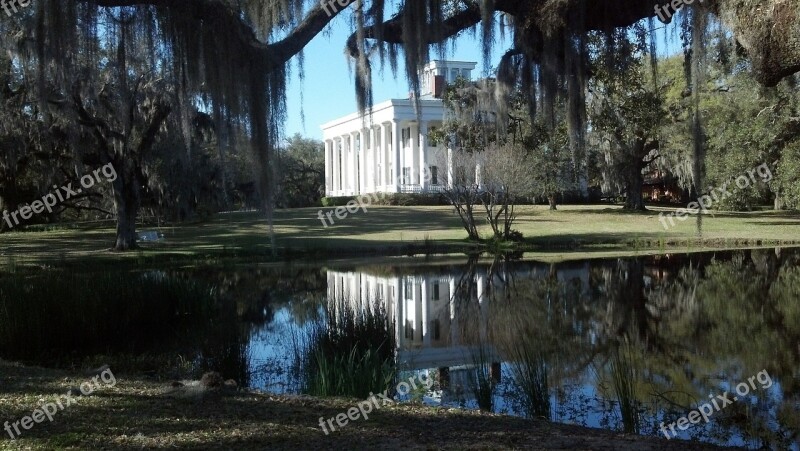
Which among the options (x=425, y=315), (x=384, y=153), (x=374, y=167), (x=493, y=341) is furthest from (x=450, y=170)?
(x=374, y=167)

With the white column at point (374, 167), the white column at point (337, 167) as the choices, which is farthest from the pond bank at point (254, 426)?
the white column at point (337, 167)

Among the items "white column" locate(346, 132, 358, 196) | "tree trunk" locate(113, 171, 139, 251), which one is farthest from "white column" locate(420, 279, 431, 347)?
"white column" locate(346, 132, 358, 196)

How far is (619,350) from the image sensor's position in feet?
29.7

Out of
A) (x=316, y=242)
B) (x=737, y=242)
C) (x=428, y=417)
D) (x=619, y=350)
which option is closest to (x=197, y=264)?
(x=316, y=242)

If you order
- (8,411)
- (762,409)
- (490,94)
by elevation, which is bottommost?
(762,409)

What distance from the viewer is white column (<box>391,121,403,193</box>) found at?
50.9 m

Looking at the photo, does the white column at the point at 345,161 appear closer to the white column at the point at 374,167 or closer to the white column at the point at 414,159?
the white column at the point at 374,167

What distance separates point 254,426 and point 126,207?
73.4ft

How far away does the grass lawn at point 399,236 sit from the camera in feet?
86.4

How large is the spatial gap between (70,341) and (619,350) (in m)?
7.02

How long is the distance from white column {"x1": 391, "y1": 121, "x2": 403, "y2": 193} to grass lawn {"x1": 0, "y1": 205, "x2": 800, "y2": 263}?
22.3ft

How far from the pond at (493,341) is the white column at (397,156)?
34779 mm

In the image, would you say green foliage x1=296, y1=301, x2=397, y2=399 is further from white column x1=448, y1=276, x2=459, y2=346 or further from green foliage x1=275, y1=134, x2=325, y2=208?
green foliage x1=275, y1=134, x2=325, y2=208

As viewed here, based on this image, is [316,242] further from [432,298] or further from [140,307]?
[140,307]
